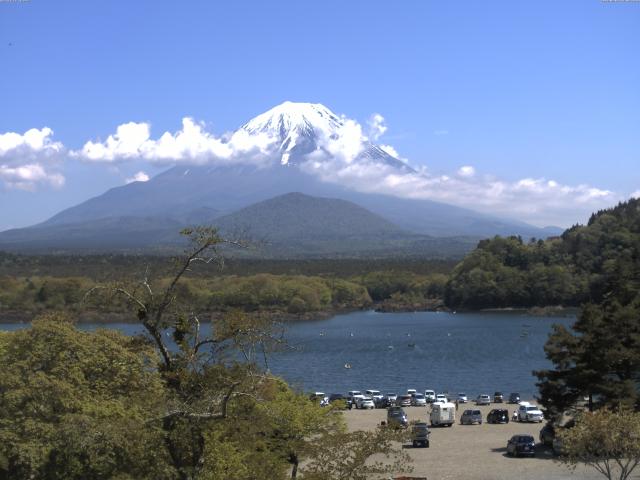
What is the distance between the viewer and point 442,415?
2844 centimetres

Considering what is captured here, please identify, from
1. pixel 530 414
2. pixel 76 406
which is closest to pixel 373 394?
pixel 530 414

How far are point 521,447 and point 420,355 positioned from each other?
1373 inches

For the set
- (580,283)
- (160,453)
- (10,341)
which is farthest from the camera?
(580,283)

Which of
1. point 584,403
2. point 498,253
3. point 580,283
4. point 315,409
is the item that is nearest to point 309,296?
point 498,253

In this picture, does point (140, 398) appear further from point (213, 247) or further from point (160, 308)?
point (213, 247)

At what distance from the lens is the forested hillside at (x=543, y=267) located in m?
88.1

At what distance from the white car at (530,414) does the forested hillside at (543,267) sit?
5495cm

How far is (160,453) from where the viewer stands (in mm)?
10023

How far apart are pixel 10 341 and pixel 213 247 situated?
8.25m

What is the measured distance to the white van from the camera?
93.4ft

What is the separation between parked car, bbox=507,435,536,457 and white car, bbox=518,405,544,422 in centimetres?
692

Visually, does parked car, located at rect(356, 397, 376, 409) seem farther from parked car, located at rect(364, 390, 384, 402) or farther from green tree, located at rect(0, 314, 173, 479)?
green tree, located at rect(0, 314, 173, 479)

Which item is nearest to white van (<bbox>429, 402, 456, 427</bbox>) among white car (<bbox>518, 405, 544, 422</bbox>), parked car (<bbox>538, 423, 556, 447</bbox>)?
white car (<bbox>518, 405, 544, 422</bbox>)

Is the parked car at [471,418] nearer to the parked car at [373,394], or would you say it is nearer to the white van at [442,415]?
the white van at [442,415]
